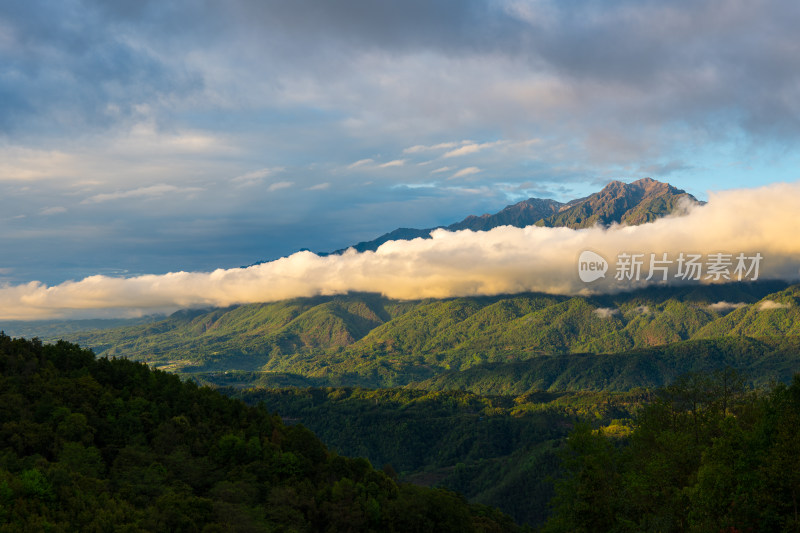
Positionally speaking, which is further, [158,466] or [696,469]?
[158,466]

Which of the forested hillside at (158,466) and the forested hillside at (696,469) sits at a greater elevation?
the forested hillside at (696,469)

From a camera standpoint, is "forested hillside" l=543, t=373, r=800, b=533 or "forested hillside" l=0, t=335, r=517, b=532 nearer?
"forested hillside" l=543, t=373, r=800, b=533

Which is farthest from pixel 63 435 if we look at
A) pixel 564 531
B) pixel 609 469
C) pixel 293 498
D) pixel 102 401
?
pixel 609 469

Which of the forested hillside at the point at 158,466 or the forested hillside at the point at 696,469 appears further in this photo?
the forested hillside at the point at 158,466

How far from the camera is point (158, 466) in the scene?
11269cm

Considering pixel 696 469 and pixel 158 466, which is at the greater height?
pixel 696 469

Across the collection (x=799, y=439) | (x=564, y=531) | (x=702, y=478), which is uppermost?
(x=799, y=439)

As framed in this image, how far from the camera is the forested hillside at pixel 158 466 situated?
88.7 metres

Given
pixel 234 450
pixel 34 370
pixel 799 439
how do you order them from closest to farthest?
pixel 799 439 < pixel 234 450 < pixel 34 370

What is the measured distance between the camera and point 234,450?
13038 centimetres

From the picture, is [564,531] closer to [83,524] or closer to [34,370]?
[83,524]

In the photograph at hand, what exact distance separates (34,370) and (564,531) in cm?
12586

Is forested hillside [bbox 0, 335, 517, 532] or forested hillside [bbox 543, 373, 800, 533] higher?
forested hillside [bbox 543, 373, 800, 533]

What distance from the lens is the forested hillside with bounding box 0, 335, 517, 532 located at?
3492 inches
